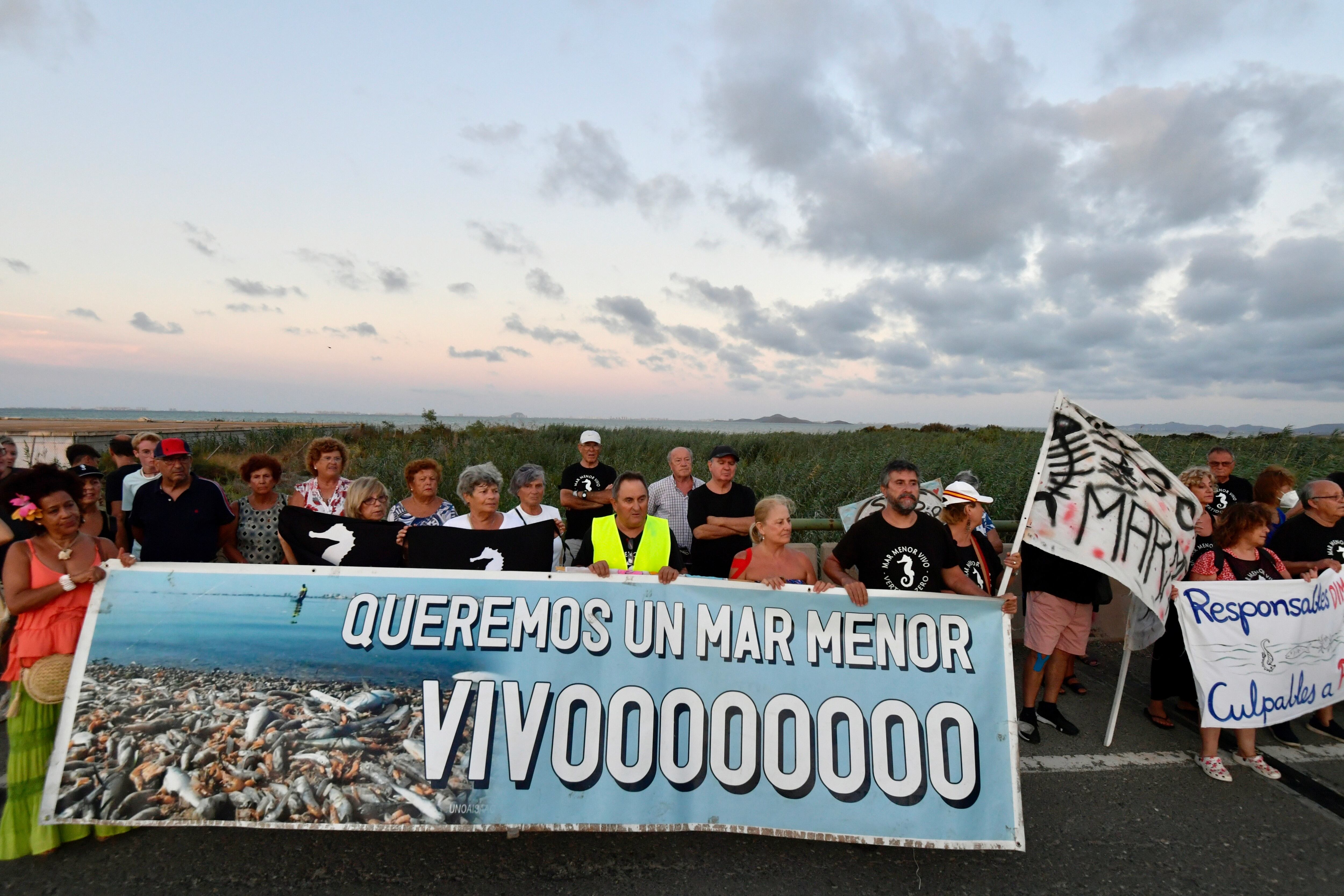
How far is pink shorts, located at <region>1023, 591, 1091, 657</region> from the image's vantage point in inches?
176

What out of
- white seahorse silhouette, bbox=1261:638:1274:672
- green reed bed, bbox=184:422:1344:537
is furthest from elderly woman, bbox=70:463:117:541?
white seahorse silhouette, bbox=1261:638:1274:672

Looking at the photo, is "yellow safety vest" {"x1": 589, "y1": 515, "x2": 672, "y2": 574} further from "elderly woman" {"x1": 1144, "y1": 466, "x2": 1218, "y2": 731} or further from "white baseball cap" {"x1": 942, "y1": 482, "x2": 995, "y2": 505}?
"elderly woman" {"x1": 1144, "y1": 466, "x2": 1218, "y2": 731}

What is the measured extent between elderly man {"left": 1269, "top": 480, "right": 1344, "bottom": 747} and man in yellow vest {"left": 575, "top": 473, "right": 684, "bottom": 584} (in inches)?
182

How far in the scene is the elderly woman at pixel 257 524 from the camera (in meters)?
4.49

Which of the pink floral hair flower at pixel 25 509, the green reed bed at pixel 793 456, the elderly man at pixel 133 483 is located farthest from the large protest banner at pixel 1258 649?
the elderly man at pixel 133 483

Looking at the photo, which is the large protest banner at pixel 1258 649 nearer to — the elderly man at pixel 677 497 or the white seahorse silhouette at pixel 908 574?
the white seahorse silhouette at pixel 908 574

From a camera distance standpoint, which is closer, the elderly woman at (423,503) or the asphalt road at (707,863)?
the asphalt road at (707,863)

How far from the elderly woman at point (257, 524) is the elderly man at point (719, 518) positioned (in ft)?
9.69

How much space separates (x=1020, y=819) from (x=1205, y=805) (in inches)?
58.8

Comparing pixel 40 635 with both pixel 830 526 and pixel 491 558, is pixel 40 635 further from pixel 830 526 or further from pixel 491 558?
pixel 830 526

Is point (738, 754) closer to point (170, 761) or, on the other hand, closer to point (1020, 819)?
point (1020, 819)

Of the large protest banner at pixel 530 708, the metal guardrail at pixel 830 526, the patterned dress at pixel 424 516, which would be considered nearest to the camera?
the large protest banner at pixel 530 708

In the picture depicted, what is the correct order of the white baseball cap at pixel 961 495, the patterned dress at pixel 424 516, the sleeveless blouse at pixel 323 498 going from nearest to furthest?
the white baseball cap at pixel 961 495 → the patterned dress at pixel 424 516 → the sleeveless blouse at pixel 323 498

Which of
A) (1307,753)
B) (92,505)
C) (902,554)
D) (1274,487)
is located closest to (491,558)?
(902,554)
